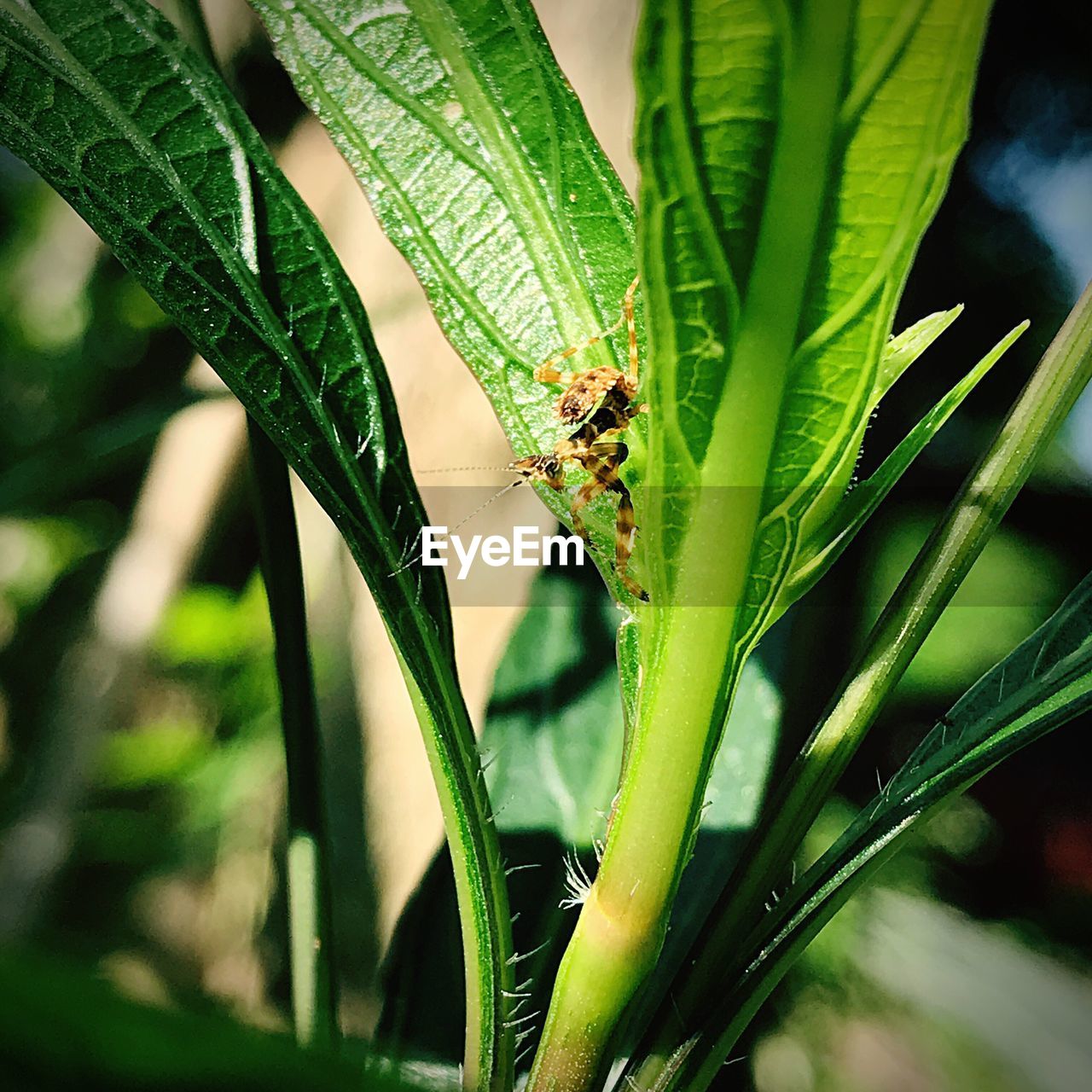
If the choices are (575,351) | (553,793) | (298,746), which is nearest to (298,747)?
(298,746)

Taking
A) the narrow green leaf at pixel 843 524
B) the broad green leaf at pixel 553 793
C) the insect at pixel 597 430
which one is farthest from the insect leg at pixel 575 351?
the broad green leaf at pixel 553 793

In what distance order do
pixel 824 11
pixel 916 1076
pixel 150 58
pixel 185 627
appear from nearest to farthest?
pixel 824 11, pixel 150 58, pixel 916 1076, pixel 185 627

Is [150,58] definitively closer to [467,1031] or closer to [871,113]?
[871,113]

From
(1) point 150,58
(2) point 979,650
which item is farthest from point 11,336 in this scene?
(2) point 979,650

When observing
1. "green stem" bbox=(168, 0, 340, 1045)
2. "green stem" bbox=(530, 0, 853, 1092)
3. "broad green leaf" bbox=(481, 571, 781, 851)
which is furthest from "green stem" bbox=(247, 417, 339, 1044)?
"green stem" bbox=(530, 0, 853, 1092)

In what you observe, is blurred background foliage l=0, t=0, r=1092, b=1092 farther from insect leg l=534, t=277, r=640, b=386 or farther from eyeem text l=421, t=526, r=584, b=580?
insect leg l=534, t=277, r=640, b=386

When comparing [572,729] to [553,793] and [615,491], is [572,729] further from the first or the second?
[615,491]
